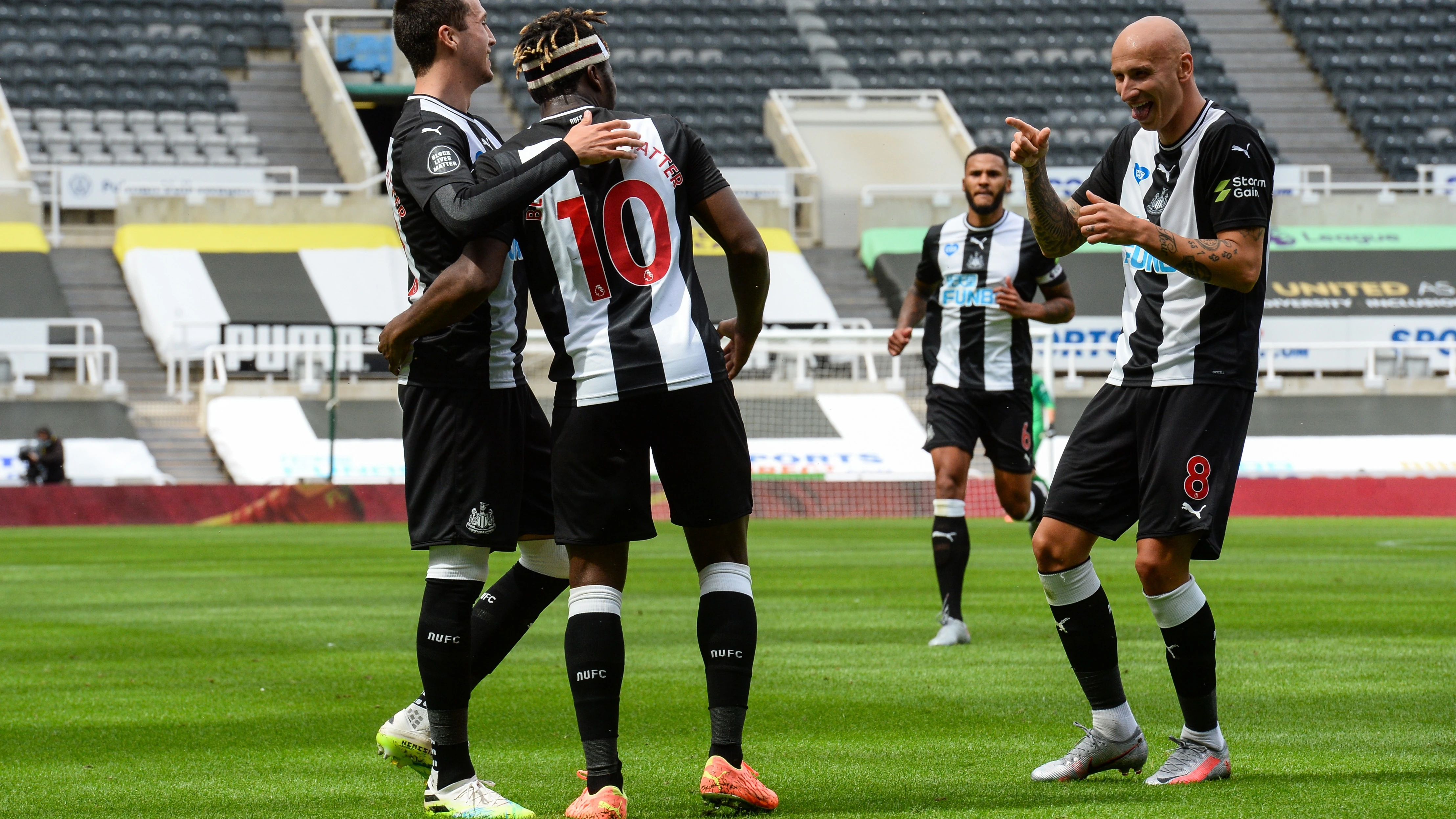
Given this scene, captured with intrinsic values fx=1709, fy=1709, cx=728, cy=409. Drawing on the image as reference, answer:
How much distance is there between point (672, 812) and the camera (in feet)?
14.4

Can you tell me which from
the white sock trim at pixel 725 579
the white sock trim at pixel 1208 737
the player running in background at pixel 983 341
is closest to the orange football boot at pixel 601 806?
the white sock trim at pixel 725 579

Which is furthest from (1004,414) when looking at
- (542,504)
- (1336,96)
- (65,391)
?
(1336,96)

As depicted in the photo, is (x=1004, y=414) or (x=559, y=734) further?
(x=1004, y=414)

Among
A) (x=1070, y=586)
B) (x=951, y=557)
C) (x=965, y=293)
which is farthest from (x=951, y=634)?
(x=1070, y=586)

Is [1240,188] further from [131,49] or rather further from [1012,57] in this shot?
[1012,57]

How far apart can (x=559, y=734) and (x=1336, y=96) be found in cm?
3542

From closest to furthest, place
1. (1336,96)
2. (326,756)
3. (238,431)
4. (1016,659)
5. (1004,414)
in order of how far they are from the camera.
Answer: (326,756) → (1016,659) → (1004,414) → (238,431) → (1336,96)

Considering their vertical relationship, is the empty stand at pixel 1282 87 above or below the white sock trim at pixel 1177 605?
above

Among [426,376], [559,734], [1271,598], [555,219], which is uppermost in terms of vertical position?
[555,219]

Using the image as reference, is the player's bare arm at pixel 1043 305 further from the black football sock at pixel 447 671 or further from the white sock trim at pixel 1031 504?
the black football sock at pixel 447 671

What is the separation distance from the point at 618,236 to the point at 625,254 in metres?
0.05

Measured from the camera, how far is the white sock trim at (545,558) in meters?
4.96

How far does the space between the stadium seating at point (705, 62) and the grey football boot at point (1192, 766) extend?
28075mm

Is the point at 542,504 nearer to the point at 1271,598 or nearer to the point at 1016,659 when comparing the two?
the point at 1016,659
